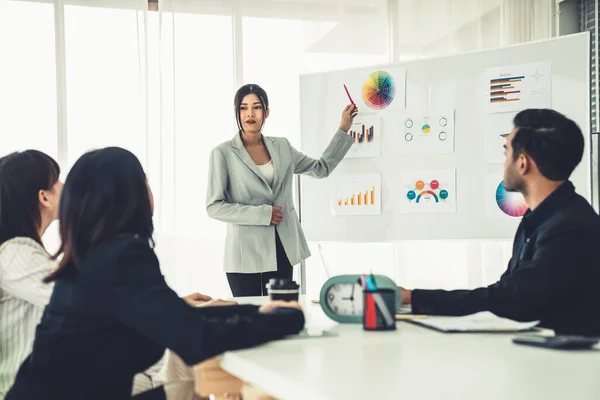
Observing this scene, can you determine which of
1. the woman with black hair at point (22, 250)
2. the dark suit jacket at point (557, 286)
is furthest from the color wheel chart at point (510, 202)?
the woman with black hair at point (22, 250)

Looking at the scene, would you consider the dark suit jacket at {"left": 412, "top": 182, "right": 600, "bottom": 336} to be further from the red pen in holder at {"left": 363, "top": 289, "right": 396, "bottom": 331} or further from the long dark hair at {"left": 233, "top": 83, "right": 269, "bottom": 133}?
the long dark hair at {"left": 233, "top": 83, "right": 269, "bottom": 133}

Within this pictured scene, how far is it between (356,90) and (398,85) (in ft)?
0.81

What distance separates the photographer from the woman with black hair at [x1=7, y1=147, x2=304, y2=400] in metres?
1.23

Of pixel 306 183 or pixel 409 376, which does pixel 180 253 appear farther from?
pixel 409 376

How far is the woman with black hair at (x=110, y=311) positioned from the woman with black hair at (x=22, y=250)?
374mm

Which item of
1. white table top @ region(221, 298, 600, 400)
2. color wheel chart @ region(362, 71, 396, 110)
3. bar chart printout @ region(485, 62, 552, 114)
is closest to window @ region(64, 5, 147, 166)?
color wheel chart @ region(362, 71, 396, 110)

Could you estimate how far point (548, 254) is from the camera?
164 cm

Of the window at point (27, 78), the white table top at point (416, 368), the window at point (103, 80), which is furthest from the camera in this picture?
the window at point (103, 80)

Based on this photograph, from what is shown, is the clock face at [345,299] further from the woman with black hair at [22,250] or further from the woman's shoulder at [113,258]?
the woman with black hair at [22,250]

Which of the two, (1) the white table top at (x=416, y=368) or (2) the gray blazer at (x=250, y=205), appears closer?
(1) the white table top at (x=416, y=368)

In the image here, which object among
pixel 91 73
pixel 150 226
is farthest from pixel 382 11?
pixel 150 226

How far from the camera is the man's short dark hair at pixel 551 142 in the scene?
6.23 feet

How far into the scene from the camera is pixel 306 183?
3.91 m

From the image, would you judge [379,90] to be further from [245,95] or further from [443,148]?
[245,95]
